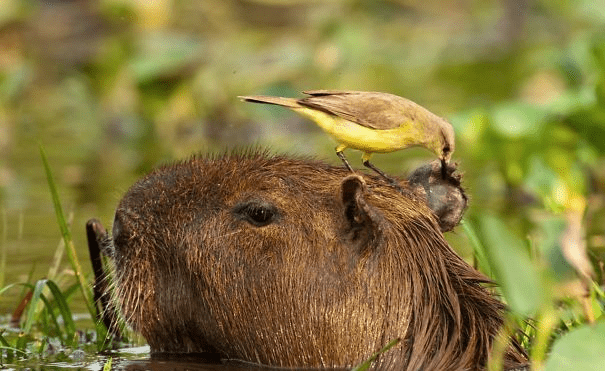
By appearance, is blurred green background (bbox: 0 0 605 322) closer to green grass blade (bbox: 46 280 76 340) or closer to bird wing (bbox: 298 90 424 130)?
bird wing (bbox: 298 90 424 130)

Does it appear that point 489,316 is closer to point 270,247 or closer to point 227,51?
point 270,247

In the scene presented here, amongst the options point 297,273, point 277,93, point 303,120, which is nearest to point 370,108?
point 297,273

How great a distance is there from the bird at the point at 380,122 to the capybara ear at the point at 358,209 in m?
0.20

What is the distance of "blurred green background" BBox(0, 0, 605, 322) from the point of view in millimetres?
7629

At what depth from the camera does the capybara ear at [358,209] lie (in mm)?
4676

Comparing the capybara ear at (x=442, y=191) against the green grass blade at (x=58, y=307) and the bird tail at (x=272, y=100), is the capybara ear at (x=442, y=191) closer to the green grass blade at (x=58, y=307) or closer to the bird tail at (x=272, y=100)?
the bird tail at (x=272, y=100)

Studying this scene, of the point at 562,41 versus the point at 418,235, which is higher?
the point at 562,41

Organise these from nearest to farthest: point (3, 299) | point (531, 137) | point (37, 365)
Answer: point (37, 365) < point (3, 299) < point (531, 137)

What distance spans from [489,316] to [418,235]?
383 millimetres

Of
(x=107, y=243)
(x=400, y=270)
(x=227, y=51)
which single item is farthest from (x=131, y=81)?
(x=400, y=270)

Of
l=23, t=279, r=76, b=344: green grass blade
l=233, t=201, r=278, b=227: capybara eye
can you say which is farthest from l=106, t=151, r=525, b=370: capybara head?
l=23, t=279, r=76, b=344: green grass blade

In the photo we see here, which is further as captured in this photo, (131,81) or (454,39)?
(454,39)

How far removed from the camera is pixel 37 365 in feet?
17.3

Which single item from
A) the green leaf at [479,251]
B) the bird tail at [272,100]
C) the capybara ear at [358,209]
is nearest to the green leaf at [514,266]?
the capybara ear at [358,209]
